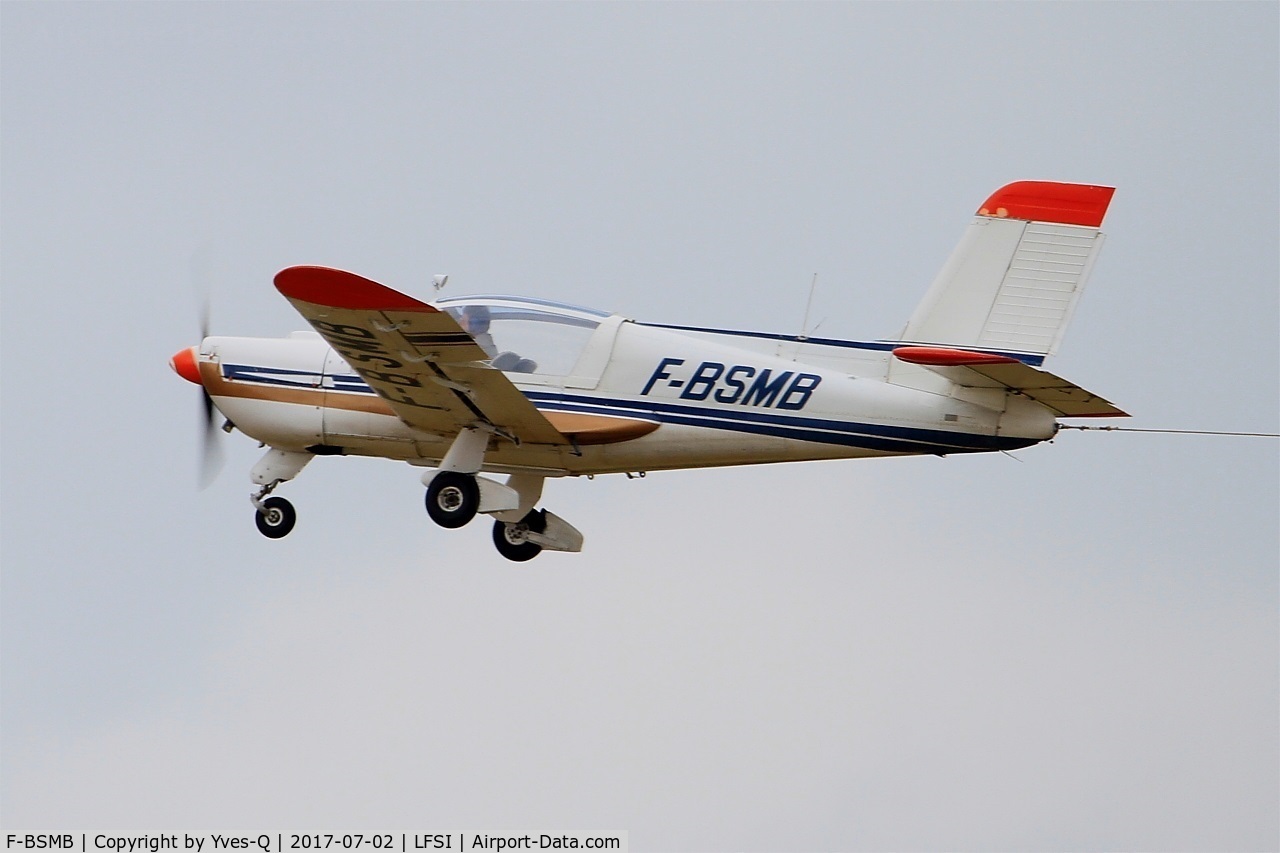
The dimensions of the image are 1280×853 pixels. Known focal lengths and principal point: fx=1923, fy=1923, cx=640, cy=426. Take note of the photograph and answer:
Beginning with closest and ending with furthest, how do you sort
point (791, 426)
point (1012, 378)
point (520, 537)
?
1. point (1012, 378)
2. point (791, 426)
3. point (520, 537)

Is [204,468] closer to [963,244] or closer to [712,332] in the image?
[712,332]

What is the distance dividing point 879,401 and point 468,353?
131 inches

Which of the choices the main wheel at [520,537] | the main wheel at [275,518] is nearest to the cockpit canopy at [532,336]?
the main wheel at [520,537]

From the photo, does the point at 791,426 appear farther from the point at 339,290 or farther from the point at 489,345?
the point at 339,290

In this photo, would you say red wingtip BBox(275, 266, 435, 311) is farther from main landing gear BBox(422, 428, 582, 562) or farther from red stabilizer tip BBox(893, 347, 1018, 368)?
red stabilizer tip BBox(893, 347, 1018, 368)

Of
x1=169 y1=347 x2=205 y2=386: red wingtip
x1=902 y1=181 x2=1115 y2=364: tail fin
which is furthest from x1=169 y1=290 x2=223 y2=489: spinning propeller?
x1=902 y1=181 x2=1115 y2=364: tail fin

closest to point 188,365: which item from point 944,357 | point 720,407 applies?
point 720,407

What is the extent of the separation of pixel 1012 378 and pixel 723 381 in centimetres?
242

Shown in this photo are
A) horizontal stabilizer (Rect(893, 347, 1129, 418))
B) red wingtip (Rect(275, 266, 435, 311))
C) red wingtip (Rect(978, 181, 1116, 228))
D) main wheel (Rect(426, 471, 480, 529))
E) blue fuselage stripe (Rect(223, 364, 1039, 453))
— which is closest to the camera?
red wingtip (Rect(275, 266, 435, 311))

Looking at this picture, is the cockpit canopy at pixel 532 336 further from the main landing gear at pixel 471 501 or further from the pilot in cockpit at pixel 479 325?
the main landing gear at pixel 471 501

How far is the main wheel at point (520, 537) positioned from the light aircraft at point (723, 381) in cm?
115

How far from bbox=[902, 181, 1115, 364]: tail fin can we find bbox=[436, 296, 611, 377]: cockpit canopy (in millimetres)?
2729

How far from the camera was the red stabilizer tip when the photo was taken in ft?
46.8

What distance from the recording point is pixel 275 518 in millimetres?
17234
